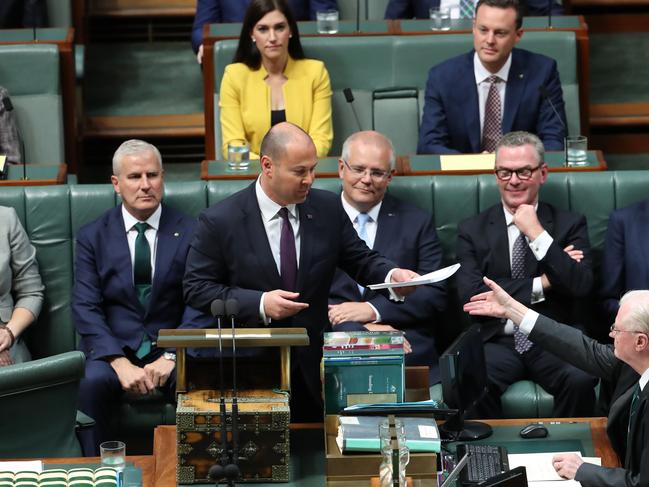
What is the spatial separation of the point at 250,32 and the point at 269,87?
204mm

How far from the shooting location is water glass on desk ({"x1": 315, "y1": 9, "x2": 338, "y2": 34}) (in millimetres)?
5137

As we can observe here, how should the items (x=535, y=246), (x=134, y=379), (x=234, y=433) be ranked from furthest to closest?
1. (x=535, y=246)
2. (x=134, y=379)
3. (x=234, y=433)

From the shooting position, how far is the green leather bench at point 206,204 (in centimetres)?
407

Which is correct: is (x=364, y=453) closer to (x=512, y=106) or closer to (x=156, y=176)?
(x=156, y=176)

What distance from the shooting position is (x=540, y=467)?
291 cm

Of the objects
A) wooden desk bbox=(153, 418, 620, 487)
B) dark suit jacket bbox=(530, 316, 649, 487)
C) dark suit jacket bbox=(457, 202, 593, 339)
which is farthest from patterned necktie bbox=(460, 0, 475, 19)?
wooden desk bbox=(153, 418, 620, 487)

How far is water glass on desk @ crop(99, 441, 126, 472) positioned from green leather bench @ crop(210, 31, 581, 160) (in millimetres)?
2292

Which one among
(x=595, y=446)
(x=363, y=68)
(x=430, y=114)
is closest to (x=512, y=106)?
(x=430, y=114)

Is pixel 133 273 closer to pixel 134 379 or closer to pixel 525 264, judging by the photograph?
pixel 134 379

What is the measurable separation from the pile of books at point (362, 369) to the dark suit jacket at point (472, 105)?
72.1 inches

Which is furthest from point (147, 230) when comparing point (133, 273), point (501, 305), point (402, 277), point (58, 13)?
point (58, 13)

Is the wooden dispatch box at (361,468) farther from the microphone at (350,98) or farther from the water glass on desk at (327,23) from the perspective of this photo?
the water glass on desk at (327,23)

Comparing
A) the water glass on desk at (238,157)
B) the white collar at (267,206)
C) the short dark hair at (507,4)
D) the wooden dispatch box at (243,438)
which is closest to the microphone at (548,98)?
the short dark hair at (507,4)

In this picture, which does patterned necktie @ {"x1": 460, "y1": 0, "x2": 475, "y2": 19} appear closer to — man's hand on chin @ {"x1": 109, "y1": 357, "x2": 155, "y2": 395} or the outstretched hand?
the outstretched hand
